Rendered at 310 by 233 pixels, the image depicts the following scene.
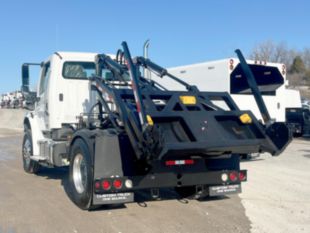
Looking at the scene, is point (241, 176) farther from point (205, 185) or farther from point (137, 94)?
point (137, 94)

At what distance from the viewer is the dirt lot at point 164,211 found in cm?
599

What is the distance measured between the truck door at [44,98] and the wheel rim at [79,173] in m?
2.61

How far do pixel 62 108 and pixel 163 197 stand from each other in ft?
9.87

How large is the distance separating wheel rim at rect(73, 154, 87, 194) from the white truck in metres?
6.34

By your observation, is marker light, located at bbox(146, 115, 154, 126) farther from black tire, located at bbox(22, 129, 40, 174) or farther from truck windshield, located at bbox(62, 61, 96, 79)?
black tire, located at bbox(22, 129, 40, 174)

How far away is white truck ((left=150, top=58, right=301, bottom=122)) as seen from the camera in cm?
1238

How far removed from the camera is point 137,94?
5.93 meters

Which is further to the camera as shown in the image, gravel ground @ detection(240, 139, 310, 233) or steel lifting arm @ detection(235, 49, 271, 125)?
steel lifting arm @ detection(235, 49, 271, 125)

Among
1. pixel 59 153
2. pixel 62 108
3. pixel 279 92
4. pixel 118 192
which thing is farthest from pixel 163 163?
pixel 279 92

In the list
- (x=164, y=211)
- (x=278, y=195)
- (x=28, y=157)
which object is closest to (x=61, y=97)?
(x=28, y=157)

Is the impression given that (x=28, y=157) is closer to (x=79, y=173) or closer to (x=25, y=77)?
(x=25, y=77)

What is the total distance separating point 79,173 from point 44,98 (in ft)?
10.4

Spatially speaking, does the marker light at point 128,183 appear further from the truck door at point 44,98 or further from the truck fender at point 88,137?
the truck door at point 44,98

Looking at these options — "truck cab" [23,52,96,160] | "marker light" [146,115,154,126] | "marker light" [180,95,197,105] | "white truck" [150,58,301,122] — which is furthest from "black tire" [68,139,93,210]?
"white truck" [150,58,301,122]
